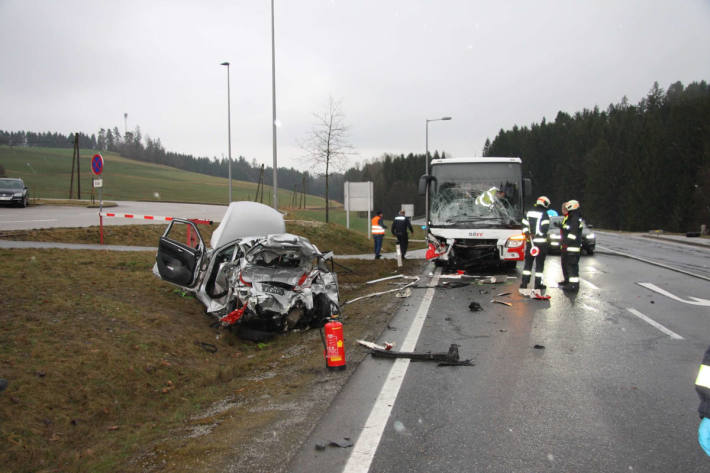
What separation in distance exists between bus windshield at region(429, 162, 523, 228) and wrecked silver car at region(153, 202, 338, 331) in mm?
5478

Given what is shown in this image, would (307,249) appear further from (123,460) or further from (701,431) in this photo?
(701,431)

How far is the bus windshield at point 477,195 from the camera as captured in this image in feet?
41.2

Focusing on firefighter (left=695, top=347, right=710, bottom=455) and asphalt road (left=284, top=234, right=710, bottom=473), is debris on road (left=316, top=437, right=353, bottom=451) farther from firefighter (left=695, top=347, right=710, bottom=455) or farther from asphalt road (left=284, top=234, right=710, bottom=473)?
firefighter (left=695, top=347, right=710, bottom=455)

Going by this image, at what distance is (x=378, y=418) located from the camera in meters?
3.99

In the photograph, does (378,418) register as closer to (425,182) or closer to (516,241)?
(516,241)

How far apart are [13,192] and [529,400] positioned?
30701mm

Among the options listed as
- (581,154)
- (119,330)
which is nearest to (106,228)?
(119,330)

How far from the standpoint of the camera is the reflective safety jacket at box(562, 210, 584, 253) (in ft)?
33.8

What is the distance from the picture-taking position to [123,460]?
3619mm

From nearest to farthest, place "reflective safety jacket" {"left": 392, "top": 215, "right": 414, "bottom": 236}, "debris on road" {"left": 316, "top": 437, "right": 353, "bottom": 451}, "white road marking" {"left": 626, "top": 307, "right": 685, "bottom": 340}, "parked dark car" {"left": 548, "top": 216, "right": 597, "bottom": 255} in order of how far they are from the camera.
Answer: "debris on road" {"left": 316, "top": 437, "right": 353, "bottom": 451} < "white road marking" {"left": 626, "top": 307, "right": 685, "bottom": 340} < "reflective safety jacket" {"left": 392, "top": 215, "right": 414, "bottom": 236} < "parked dark car" {"left": 548, "top": 216, "right": 597, "bottom": 255}

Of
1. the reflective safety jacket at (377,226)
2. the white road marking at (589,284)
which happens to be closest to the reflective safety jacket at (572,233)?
the white road marking at (589,284)

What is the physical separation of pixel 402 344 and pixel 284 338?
209 cm

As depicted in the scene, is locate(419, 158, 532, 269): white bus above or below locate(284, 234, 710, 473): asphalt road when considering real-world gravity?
above

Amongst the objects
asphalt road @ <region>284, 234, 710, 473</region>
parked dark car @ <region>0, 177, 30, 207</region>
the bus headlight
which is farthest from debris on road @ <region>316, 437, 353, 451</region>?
parked dark car @ <region>0, 177, 30, 207</region>
